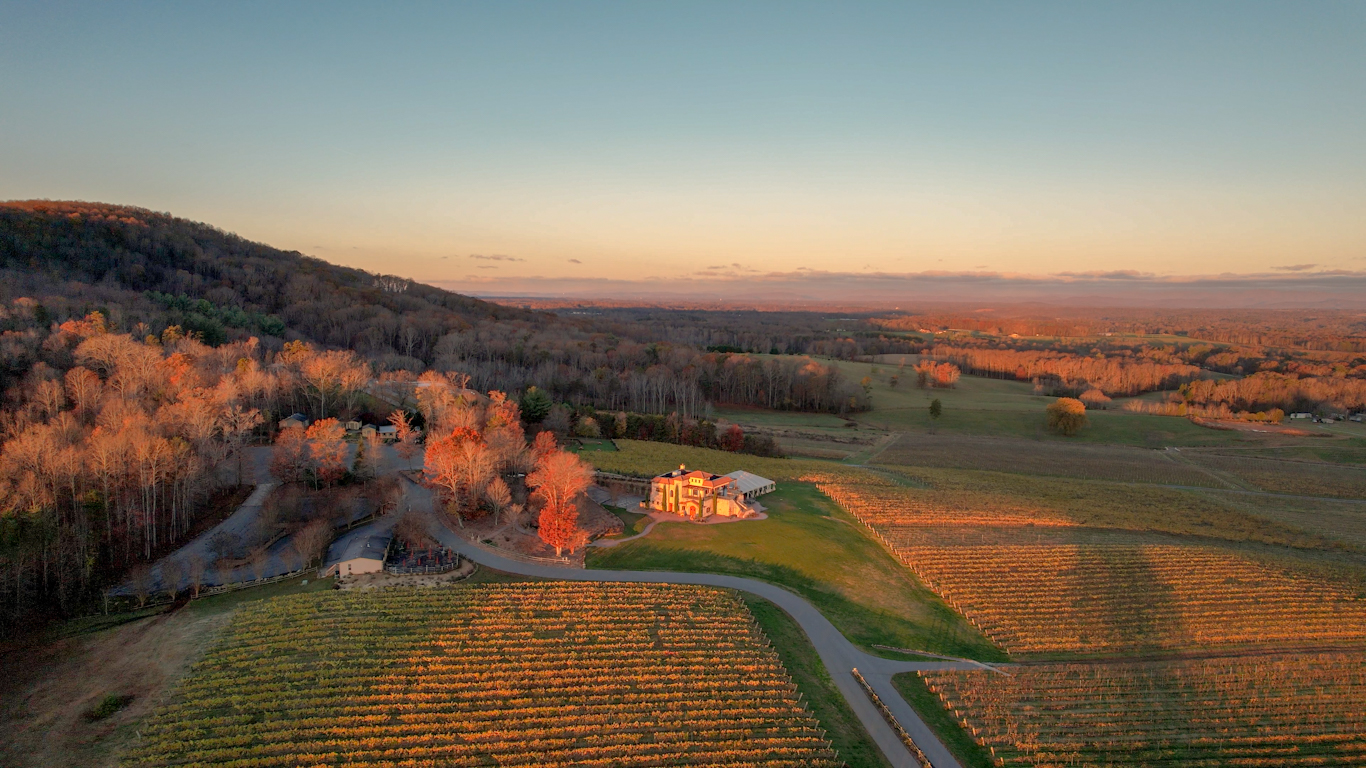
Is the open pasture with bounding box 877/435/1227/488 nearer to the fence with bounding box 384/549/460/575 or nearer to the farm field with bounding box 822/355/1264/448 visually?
the farm field with bounding box 822/355/1264/448

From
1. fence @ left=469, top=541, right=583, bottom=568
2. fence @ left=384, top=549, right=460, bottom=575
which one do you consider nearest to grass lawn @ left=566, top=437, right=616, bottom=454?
fence @ left=469, top=541, right=583, bottom=568

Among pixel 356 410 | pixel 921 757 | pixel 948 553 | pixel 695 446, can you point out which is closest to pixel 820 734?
pixel 921 757

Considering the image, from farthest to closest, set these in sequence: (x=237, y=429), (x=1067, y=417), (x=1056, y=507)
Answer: (x=1067, y=417) < (x=1056, y=507) < (x=237, y=429)

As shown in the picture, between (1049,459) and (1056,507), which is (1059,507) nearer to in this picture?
(1056,507)

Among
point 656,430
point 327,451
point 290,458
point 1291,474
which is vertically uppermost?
point 327,451

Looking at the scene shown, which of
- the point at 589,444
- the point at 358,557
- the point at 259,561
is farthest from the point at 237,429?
the point at 589,444

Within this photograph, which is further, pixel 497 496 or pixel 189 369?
pixel 189 369

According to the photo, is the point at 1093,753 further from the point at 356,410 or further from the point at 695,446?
the point at 356,410
